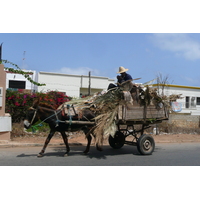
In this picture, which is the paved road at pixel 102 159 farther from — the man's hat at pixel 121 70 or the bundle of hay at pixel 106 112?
the man's hat at pixel 121 70

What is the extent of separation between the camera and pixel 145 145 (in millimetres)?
8062

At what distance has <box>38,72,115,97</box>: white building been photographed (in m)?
26.8

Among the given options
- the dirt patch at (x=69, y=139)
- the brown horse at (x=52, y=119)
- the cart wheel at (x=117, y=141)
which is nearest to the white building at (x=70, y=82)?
the dirt patch at (x=69, y=139)

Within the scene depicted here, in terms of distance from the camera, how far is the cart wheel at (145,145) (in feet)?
25.6

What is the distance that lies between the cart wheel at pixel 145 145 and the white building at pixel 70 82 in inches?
721

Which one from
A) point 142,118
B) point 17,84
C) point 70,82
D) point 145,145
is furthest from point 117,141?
point 17,84

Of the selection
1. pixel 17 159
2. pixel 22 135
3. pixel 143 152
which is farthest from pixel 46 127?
pixel 143 152

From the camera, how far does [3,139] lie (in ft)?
32.3

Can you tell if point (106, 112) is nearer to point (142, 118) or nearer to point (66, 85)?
point (142, 118)

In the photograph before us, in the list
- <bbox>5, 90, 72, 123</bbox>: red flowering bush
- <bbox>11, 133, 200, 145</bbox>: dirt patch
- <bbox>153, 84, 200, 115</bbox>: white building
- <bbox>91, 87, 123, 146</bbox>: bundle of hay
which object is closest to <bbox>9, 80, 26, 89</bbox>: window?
<bbox>5, 90, 72, 123</bbox>: red flowering bush

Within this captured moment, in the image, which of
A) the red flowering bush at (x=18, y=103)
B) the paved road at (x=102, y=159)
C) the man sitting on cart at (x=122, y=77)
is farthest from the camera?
the red flowering bush at (x=18, y=103)

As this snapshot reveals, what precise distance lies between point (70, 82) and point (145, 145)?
20713mm

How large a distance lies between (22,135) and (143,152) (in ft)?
20.8

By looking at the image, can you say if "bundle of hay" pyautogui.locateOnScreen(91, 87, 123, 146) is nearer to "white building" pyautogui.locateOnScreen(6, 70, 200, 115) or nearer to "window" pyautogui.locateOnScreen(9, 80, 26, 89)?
"white building" pyautogui.locateOnScreen(6, 70, 200, 115)
